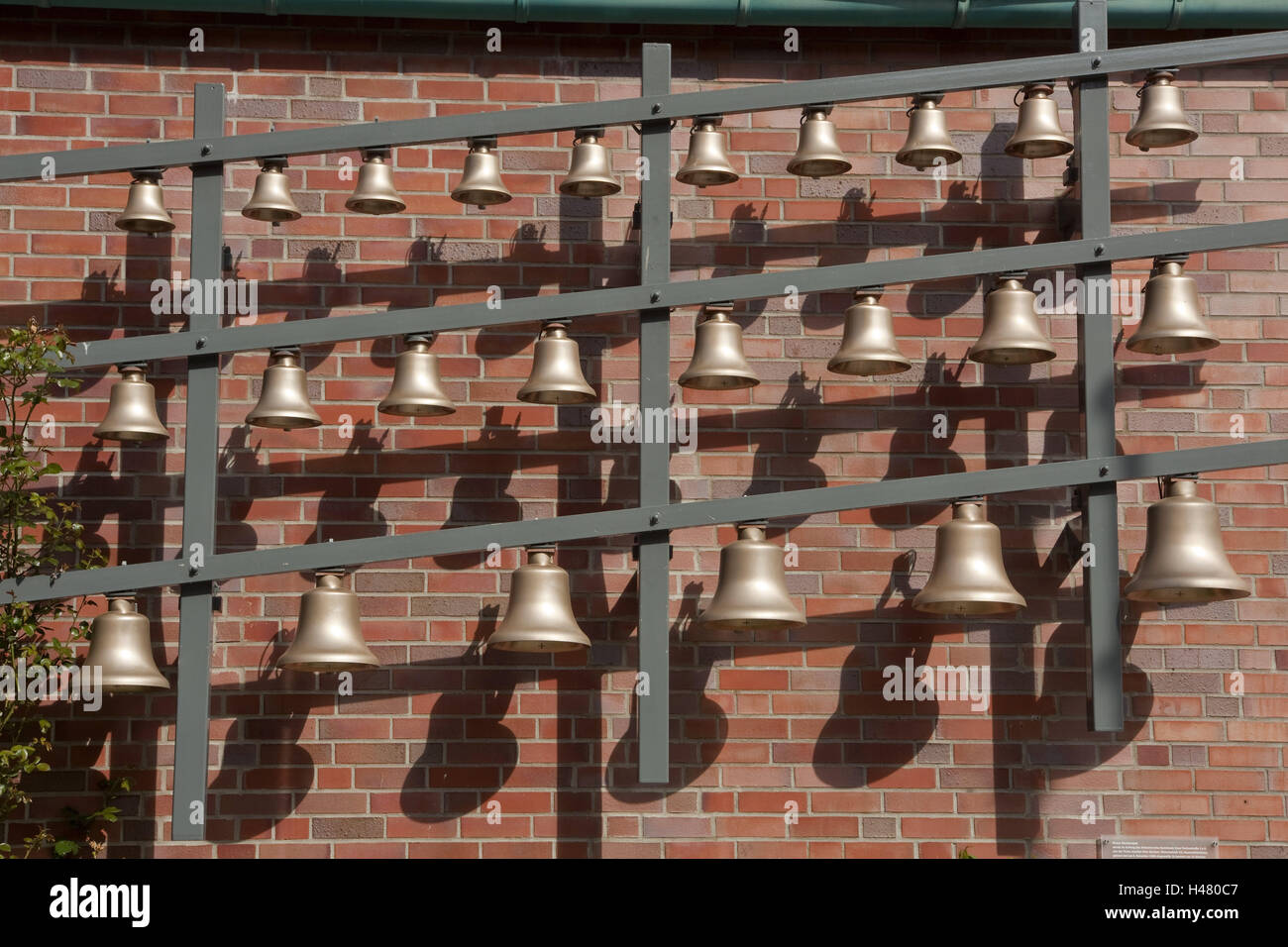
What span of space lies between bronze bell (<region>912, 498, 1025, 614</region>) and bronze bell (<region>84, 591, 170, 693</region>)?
7.94ft

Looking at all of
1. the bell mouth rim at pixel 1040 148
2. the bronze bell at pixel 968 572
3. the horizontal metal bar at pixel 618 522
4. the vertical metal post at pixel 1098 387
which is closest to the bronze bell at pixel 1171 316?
the vertical metal post at pixel 1098 387

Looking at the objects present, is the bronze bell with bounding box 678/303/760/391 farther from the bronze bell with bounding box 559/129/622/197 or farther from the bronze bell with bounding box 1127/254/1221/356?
the bronze bell with bounding box 1127/254/1221/356

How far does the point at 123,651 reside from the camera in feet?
16.1

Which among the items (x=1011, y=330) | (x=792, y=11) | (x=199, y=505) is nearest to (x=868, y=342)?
(x=1011, y=330)

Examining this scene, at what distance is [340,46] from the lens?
18.8 feet

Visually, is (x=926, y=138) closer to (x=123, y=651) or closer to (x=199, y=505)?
(x=199, y=505)

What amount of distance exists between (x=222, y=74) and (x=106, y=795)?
2.55m

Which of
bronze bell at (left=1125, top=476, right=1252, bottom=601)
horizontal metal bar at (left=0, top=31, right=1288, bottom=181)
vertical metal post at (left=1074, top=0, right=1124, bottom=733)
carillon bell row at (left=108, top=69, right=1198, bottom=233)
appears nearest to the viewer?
bronze bell at (left=1125, top=476, right=1252, bottom=601)

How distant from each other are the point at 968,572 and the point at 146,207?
9.58 feet

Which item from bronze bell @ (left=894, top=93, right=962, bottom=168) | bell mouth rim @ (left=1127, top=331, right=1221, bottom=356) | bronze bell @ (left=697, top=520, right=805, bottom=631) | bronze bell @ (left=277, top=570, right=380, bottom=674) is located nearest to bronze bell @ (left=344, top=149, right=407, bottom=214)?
bronze bell @ (left=277, top=570, right=380, bottom=674)

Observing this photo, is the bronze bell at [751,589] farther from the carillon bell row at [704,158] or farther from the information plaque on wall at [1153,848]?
the information plaque on wall at [1153,848]

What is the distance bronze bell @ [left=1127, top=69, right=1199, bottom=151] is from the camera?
17.4 feet

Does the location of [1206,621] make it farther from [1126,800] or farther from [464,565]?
[464,565]

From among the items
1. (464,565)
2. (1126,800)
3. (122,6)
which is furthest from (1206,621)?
(122,6)
